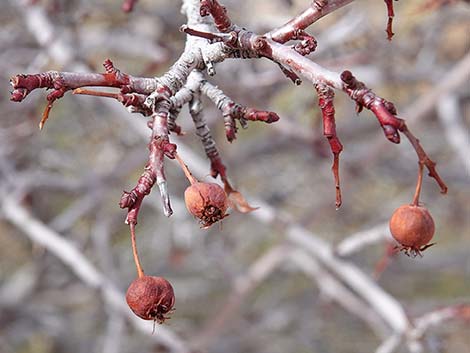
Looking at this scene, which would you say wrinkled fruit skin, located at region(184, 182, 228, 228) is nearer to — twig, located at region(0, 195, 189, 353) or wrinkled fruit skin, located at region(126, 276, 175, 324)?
wrinkled fruit skin, located at region(126, 276, 175, 324)

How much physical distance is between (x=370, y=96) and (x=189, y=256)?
3381 mm

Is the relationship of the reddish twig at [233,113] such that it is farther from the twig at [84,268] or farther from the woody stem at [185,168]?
the twig at [84,268]

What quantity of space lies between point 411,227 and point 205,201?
35 centimetres

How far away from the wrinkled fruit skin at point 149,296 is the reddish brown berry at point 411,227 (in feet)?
1.31

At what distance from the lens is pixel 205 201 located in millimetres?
1142

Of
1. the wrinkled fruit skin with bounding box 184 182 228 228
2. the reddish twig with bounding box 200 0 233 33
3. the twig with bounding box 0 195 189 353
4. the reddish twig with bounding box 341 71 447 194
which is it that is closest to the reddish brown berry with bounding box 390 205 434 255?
the reddish twig with bounding box 341 71 447 194

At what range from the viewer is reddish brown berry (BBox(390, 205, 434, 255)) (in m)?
1.21

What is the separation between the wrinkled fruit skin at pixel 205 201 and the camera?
1.14m

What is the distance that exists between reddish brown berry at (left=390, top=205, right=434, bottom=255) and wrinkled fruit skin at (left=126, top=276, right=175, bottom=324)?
15.7 inches

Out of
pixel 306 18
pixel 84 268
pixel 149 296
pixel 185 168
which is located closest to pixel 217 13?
pixel 306 18

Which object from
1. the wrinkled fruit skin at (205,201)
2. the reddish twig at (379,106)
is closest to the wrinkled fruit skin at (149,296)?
the wrinkled fruit skin at (205,201)

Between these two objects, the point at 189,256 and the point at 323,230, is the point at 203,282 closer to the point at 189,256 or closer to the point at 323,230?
the point at 189,256

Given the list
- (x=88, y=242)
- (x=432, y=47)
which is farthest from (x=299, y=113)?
(x=88, y=242)

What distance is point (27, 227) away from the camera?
2934mm
